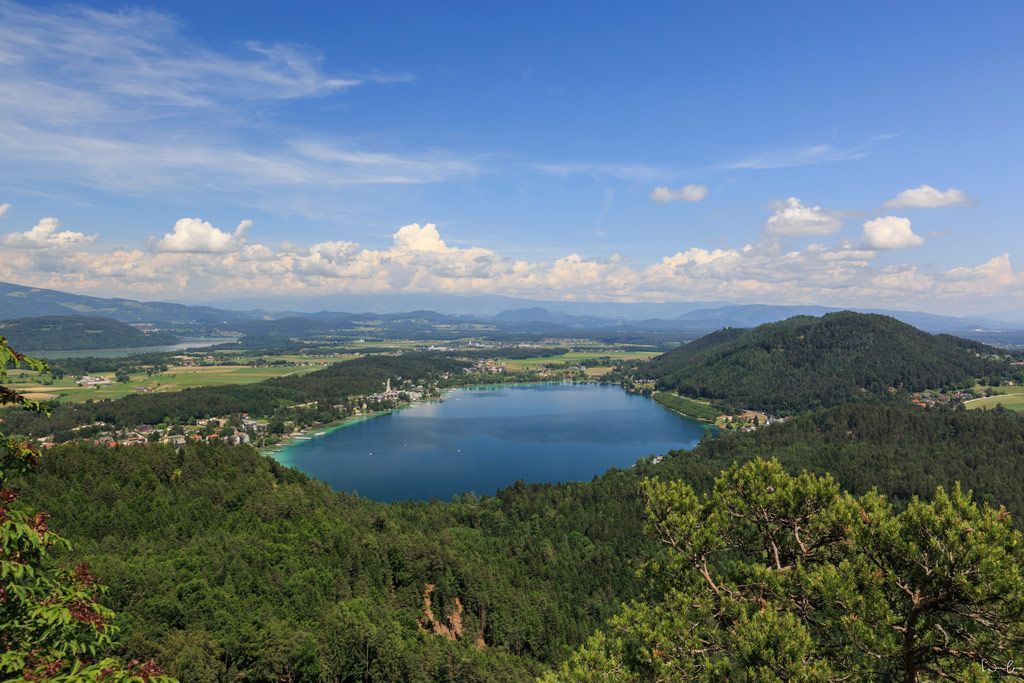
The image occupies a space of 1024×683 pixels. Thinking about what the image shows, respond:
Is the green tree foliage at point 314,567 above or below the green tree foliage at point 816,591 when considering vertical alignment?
below

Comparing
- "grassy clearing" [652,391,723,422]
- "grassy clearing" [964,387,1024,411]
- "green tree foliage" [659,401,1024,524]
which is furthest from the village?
"grassy clearing" [964,387,1024,411]

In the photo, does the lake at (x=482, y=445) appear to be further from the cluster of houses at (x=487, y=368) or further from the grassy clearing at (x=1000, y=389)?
the grassy clearing at (x=1000, y=389)

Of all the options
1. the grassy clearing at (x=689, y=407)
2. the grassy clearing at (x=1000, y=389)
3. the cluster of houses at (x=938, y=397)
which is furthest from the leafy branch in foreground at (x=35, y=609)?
the grassy clearing at (x=1000, y=389)

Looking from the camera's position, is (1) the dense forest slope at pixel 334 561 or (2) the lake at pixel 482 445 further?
(2) the lake at pixel 482 445

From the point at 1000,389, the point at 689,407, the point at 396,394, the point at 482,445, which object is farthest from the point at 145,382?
the point at 1000,389

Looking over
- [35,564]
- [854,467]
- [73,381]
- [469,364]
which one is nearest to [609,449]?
[854,467]

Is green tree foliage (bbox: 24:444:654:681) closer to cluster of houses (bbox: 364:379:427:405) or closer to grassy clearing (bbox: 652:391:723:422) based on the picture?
grassy clearing (bbox: 652:391:723:422)
